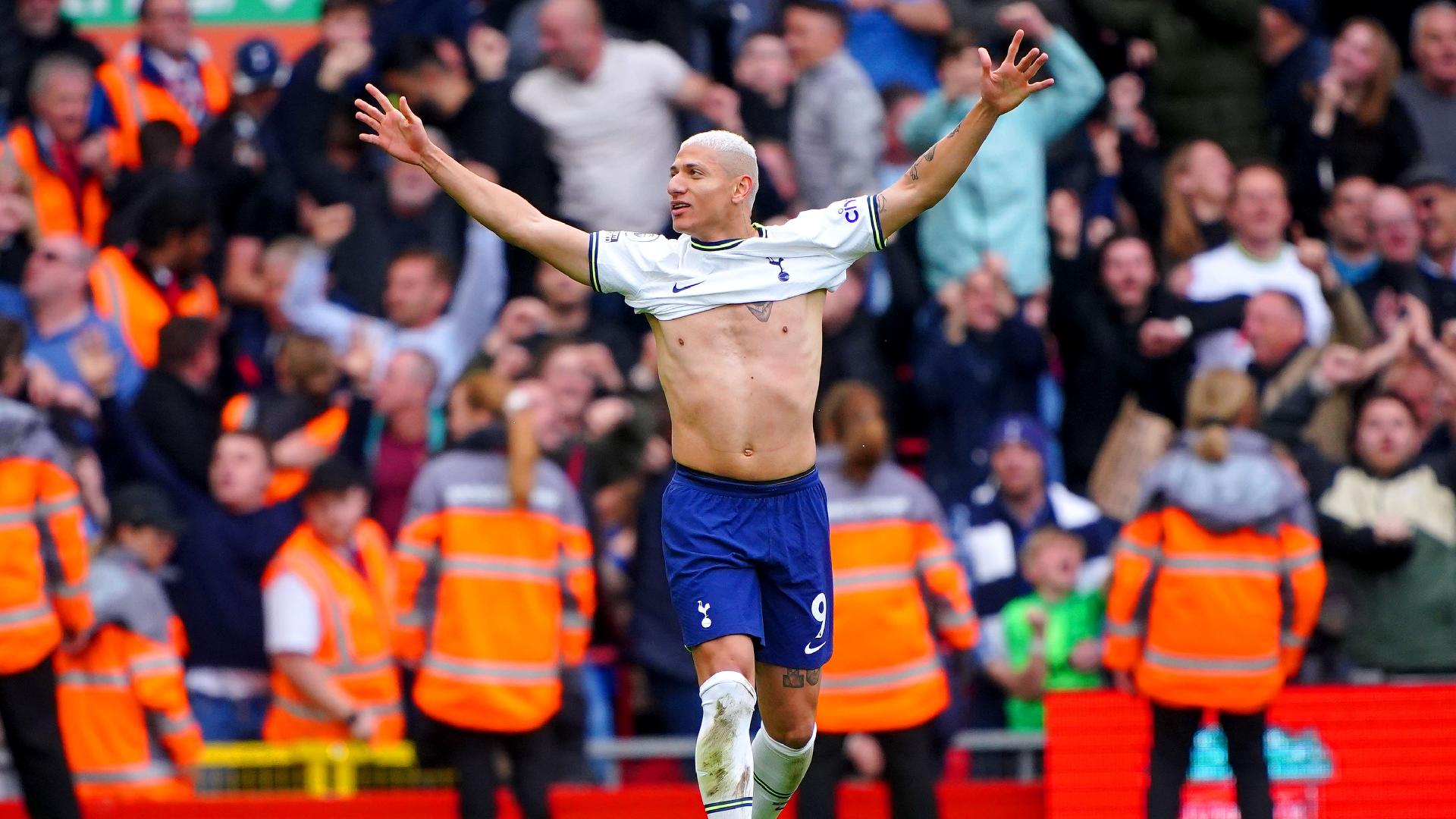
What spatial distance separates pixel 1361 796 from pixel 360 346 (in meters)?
5.72

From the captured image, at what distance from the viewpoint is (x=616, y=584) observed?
11.3 m

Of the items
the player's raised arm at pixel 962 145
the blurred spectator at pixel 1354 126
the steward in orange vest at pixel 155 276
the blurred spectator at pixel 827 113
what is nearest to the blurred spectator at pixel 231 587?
the steward in orange vest at pixel 155 276

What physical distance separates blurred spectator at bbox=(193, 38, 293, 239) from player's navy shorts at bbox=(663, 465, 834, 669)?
20.3 ft

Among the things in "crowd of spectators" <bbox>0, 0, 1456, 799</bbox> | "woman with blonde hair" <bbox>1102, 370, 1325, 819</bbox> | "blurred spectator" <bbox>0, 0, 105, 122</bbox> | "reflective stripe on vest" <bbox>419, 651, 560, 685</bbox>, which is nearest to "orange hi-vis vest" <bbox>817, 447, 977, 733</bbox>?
"crowd of spectators" <bbox>0, 0, 1456, 799</bbox>

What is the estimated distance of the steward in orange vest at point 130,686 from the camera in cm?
1070

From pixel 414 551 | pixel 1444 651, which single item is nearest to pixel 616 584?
pixel 414 551

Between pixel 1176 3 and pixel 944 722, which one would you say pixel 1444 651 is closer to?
pixel 944 722

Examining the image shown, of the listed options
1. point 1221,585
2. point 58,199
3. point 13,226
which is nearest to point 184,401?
point 13,226

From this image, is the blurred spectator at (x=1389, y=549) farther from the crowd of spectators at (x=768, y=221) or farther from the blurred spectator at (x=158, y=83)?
the blurred spectator at (x=158, y=83)

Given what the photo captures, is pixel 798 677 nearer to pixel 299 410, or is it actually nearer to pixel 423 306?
pixel 299 410

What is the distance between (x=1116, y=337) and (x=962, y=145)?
4948mm

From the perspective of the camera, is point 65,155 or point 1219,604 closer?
point 1219,604

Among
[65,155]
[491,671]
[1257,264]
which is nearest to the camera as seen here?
[491,671]

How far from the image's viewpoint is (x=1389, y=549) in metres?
10.6
